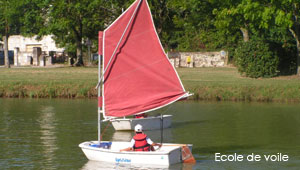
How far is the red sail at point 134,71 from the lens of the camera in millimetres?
22672

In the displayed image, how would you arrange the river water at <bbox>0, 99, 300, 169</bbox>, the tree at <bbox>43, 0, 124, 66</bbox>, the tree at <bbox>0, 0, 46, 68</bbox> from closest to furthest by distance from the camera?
the river water at <bbox>0, 99, 300, 169</bbox>, the tree at <bbox>43, 0, 124, 66</bbox>, the tree at <bbox>0, 0, 46, 68</bbox>

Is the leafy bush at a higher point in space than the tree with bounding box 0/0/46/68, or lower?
lower

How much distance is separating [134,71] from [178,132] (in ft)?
26.0

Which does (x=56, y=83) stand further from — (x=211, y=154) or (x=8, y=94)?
(x=211, y=154)

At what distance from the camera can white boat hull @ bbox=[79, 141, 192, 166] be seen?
2059 centimetres

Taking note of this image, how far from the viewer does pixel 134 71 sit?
23.1m

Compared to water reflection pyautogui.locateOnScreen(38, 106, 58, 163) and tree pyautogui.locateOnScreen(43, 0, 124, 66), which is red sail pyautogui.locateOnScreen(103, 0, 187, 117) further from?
tree pyautogui.locateOnScreen(43, 0, 124, 66)

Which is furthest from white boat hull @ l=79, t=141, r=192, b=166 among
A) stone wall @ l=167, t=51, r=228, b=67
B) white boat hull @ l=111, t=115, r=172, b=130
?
stone wall @ l=167, t=51, r=228, b=67

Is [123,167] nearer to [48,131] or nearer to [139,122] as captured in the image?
[139,122]

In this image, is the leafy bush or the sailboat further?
the leafy bush

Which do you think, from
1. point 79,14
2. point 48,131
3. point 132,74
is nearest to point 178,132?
point 48,131

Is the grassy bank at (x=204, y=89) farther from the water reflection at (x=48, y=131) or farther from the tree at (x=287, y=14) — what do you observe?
the water reflection at (x=48, y=131)

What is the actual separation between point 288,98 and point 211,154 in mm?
19165

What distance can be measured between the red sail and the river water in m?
2.50
